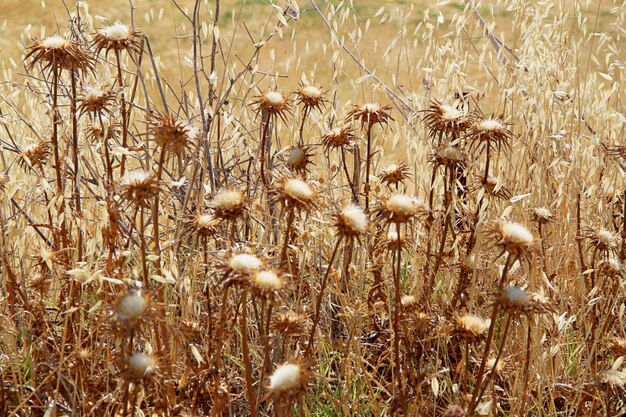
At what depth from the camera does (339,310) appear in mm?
2289

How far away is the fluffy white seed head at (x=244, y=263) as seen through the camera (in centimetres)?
123

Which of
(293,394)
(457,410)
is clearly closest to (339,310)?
(457,410)

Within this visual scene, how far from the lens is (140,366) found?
121 centimetres

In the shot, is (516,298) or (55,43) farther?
(55,43)

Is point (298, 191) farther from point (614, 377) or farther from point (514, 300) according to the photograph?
point (614, 377)

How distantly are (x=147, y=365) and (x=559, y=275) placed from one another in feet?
4.85

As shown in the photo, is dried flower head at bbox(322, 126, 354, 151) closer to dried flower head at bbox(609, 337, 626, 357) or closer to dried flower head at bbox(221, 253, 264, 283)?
dried flower head at bbox(221, 253, 264, 283)

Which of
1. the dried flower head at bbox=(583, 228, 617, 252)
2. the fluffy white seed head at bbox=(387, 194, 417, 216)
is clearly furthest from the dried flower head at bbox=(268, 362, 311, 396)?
the dried flower head at bbox=(583, 228, 617, 252)

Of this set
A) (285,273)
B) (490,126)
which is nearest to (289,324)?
(285,273)

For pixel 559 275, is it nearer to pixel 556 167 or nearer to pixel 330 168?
pixel 556 167

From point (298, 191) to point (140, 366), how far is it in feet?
1.27

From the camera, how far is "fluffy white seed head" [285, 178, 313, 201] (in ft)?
4.36

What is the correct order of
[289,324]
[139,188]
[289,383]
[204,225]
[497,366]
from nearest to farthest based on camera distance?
[289,383] → [139,188] → [289,324] → [204,225] → [497,366]

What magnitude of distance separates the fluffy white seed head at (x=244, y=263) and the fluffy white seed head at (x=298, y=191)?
0.45 ft
